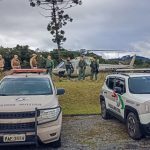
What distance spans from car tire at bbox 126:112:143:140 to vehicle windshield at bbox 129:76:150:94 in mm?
772

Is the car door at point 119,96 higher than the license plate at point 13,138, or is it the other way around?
the car door at point 119,96

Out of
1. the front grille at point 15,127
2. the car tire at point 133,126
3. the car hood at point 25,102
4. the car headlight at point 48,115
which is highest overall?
the car hood at point 25,102

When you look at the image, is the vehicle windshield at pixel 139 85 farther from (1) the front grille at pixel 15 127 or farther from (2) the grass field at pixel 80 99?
(2) the grass field at pixel 80 99

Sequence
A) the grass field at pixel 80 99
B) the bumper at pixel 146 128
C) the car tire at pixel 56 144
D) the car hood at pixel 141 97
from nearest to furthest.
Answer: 1. the car tire at pixel 56 144
2. the bumper at pixel 146 128
3. the car hood at pixel 141 97
4. the grass field at pixel 80 99

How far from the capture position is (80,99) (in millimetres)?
19219

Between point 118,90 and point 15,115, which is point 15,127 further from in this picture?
point 118,90

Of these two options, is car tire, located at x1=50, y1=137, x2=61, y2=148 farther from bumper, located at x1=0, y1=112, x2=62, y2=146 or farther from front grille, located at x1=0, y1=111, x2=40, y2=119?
front grille, located at x1=0, y1=111, x2=40, y2=119

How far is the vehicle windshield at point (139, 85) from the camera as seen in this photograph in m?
11.6

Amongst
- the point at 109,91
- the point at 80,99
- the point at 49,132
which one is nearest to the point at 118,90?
the point at 109,91

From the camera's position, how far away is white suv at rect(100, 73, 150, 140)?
10539 millimetres

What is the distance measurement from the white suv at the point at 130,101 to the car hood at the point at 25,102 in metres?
2.15

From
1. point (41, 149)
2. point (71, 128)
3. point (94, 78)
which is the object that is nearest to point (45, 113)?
point (41, 149)

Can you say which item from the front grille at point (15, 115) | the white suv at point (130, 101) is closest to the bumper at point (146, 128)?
the white suv at point (130, 101)

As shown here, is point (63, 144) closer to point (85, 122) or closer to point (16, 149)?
point (16, 149)
